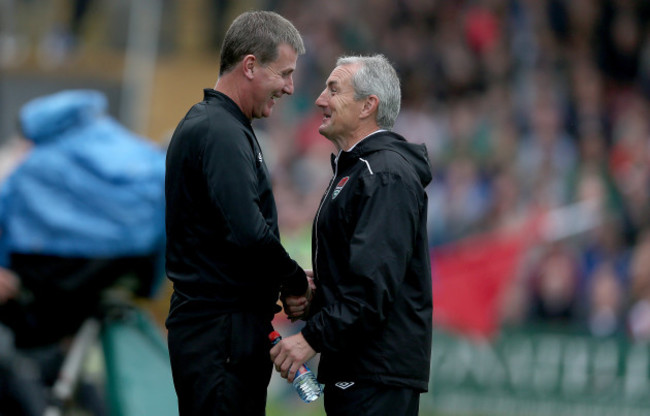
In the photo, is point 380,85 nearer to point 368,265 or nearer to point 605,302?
point 368,265

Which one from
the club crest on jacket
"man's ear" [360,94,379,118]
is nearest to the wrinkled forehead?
"man's ear" [360,94,379,118]

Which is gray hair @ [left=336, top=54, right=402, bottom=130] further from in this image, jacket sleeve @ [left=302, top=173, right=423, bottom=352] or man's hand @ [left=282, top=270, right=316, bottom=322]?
man's hand @ [left=282, top=270, right=316, bottom=322]

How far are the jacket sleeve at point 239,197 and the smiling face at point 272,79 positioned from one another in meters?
0.26

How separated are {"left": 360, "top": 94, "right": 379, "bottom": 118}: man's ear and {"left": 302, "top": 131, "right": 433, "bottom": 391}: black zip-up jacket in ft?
0.32

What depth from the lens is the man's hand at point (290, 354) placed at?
4.53m

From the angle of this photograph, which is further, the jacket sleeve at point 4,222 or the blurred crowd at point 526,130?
the blurred crowd at point 526,130

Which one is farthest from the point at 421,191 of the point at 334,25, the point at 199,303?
the point at 334,25

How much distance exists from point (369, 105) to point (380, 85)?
93 millimetres

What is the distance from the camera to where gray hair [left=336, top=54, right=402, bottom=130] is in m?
4.74

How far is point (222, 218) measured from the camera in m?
4.52

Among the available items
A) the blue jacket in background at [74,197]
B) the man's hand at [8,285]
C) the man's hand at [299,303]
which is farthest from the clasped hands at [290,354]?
the man's hand at [8,285]

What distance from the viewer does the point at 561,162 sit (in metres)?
11.2

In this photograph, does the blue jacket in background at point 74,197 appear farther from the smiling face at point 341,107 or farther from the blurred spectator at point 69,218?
the smiling face at point 341,107

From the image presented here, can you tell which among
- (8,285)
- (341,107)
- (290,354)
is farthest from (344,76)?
(8,285)
